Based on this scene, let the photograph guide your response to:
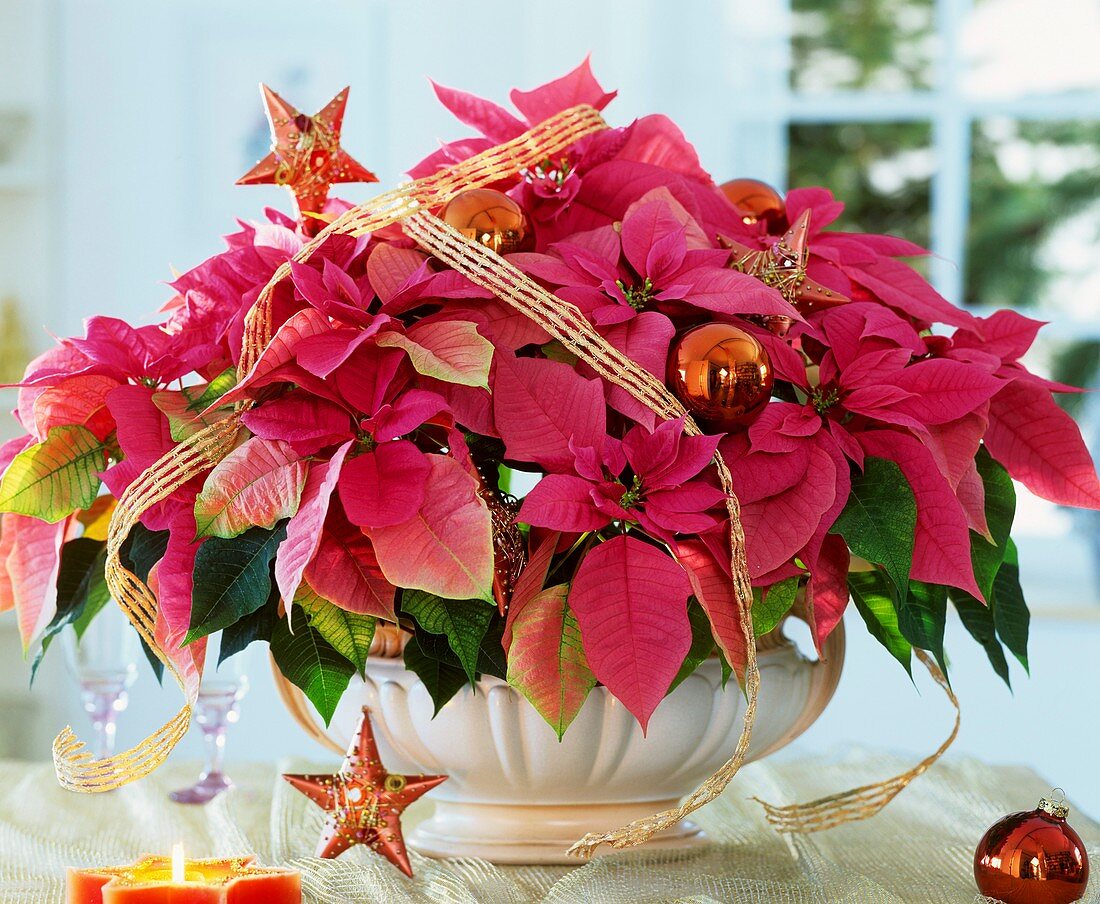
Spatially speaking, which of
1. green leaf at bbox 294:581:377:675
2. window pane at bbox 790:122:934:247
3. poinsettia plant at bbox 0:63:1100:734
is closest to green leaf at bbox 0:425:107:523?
poinsettia plant at bbox 0:63:1100:734

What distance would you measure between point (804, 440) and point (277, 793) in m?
0.40

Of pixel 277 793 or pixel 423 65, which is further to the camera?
pixel 423 65

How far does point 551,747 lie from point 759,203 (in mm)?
294

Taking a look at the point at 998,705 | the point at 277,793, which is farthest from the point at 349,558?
the point at 998,705

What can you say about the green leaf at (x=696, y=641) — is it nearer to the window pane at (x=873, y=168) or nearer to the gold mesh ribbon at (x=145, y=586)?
the gold mesh ribbon at (x=145, y=586)

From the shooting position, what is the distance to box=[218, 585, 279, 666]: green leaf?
46 centimetres

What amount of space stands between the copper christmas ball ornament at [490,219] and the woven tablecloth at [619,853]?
26cm

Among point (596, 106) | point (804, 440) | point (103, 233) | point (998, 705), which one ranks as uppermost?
point (596, 106)

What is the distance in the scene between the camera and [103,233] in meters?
1.95

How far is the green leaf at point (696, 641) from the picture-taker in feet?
1.53

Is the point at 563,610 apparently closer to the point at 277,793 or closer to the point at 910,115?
the point at 277,793

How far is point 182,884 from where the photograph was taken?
41 cm

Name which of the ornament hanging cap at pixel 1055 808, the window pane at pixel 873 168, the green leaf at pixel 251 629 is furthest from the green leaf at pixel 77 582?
the window pane at pixel 873 168

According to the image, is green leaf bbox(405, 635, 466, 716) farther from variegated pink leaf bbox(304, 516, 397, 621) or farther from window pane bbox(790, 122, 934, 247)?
window pane bbox(790, 122, 934, 247)
